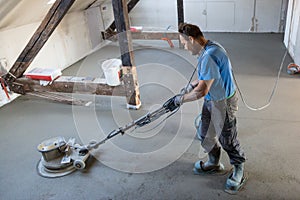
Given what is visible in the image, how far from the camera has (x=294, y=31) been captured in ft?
15.1

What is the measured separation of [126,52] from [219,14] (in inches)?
166

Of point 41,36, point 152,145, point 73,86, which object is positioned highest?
point 41,36

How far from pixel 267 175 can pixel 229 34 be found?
4.81 metres

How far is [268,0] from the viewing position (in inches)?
242

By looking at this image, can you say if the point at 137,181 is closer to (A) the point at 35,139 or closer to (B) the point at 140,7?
(A) the point at 35,139

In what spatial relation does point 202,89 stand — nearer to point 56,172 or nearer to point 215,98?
point 215,98

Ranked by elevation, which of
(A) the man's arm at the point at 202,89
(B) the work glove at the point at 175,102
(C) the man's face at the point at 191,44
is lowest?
(B) the work glove at the point at 175,102

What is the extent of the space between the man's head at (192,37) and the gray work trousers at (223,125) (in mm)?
433

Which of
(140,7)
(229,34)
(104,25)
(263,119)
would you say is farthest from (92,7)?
(263,119)

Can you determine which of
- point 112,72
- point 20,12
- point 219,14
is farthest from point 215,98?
point 219,14

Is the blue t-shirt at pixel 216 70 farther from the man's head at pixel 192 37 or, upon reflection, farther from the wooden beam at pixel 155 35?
the wooden beam at pixel 155 35

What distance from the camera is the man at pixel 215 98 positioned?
6.09 feet

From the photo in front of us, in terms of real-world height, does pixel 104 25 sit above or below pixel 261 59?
above

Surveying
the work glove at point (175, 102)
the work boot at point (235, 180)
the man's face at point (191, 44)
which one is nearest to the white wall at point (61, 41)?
the work glove at point (175, 102)
